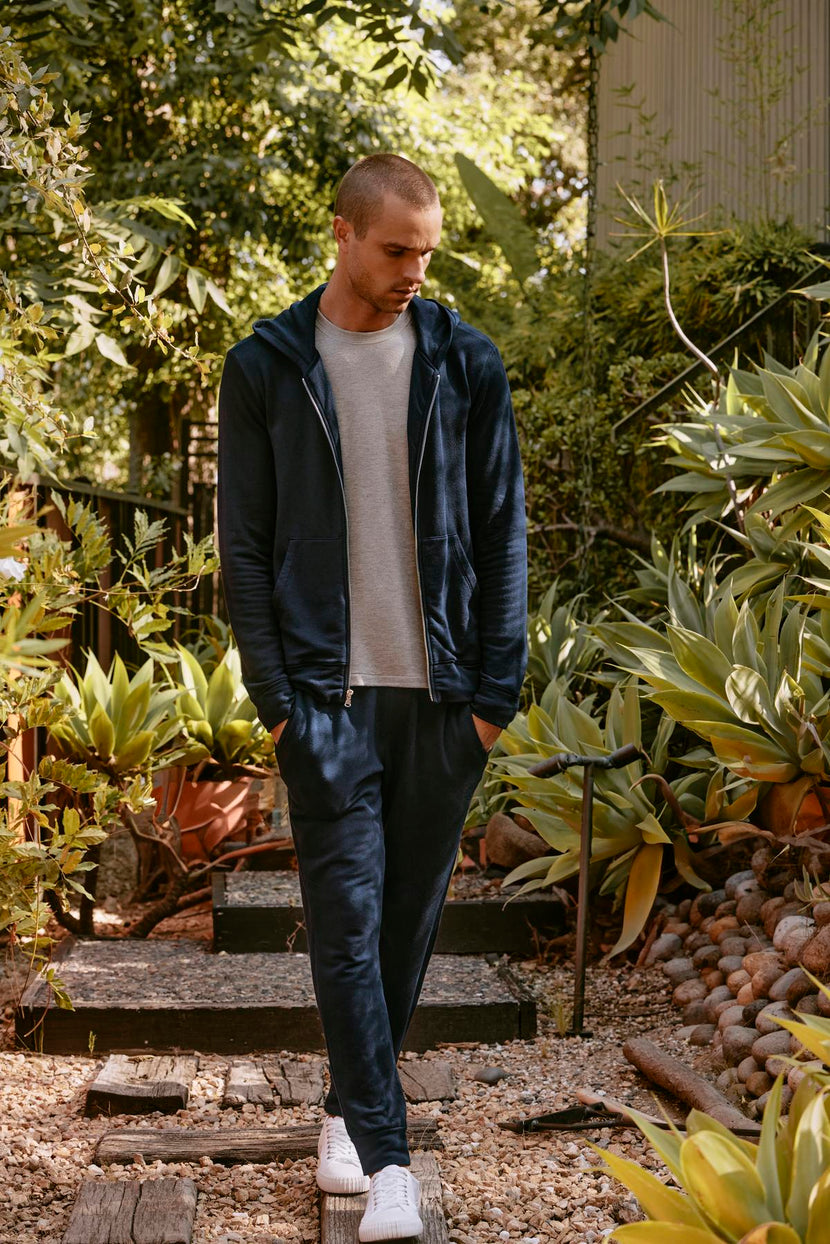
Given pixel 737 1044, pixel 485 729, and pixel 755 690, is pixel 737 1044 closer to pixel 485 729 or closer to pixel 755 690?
pixel 755 690

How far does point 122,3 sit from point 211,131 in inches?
69.3

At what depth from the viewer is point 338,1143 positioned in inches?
97.5

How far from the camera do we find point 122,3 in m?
7.14

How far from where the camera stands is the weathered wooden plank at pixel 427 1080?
3078mm

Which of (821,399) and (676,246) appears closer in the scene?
(821,399)

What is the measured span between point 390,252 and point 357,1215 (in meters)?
1.75

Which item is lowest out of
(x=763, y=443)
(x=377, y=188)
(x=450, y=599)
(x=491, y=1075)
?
(x=491, y=1075)

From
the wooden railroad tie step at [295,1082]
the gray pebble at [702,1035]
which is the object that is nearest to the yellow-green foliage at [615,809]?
the gray pebble at [702,1035]

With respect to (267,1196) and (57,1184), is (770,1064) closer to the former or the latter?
(267,1196)

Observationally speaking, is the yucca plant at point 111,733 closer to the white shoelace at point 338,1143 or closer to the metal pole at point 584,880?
the metal pole at point 584,880

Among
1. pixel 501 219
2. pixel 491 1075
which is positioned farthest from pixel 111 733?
pixel 501 219

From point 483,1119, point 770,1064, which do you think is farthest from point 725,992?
point 483,1119

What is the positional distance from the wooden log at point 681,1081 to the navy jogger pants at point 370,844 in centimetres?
77

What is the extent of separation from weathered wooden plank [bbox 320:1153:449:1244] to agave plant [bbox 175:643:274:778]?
2714 mm
